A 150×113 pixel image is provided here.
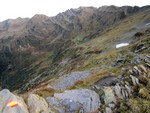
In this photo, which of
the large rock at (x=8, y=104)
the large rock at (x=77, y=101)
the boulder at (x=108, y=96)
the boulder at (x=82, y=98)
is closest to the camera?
the large rock at (x=8, y=104)

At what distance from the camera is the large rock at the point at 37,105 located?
39275mm

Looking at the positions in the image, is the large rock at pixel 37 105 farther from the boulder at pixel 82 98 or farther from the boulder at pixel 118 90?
the boulder at pixel 118 90

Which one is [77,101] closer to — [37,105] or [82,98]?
[82,98]

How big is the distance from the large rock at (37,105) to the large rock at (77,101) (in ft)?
6.88

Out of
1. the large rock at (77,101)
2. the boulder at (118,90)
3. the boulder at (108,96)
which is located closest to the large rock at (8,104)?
the large rock at (77,101)

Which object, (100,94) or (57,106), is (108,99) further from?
(57,106)

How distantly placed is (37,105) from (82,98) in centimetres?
783

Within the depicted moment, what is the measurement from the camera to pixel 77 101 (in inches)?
1708

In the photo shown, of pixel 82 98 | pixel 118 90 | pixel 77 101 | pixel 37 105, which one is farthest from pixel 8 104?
pixel 118 90

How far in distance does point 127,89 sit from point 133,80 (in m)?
2.51

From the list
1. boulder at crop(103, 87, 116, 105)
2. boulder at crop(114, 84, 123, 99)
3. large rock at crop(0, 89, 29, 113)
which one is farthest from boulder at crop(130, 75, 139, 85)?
large rock at crop(0, 89, 29, 113)

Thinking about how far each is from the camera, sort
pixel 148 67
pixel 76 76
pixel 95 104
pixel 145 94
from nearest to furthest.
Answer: pixel 145 94
pixel 95 104
pixel 148 67
pixel 76 76

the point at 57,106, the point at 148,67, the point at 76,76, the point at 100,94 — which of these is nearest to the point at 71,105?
the point at 57,106

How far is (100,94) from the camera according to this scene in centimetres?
4303
